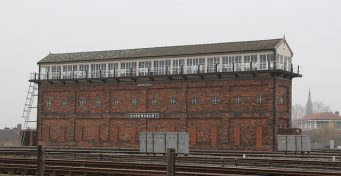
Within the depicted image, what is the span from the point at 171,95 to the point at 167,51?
4.35 m

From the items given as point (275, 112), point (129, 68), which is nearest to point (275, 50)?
point (275, 112)

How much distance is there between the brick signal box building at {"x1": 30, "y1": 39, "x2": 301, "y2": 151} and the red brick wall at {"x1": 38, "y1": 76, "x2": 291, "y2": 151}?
0.27ft

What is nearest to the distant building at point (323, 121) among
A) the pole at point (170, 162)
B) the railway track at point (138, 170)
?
the railway track at point (138, 170)

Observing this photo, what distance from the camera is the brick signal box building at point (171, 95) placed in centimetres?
4469

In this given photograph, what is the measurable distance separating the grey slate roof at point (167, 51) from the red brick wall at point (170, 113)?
8.47 feet

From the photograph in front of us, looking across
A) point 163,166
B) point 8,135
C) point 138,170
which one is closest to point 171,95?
point 163,166

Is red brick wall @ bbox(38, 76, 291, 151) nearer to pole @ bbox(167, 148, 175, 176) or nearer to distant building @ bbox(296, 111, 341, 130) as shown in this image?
pole @ bbox(167, 148, 175, 176)

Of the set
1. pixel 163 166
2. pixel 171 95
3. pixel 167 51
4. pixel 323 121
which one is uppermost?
pixel 167 51

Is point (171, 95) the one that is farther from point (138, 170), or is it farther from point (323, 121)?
point (323, 121)

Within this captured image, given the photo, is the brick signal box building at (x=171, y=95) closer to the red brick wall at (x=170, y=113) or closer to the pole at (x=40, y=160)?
the red brick wall at (x=170, y=113)

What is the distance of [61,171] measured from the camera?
21641mm

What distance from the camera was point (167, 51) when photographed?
50062mm

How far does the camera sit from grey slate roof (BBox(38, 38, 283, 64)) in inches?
1791

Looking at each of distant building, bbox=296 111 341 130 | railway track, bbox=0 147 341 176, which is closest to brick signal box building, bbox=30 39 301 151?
railway track, bbox=0 147 341 176
